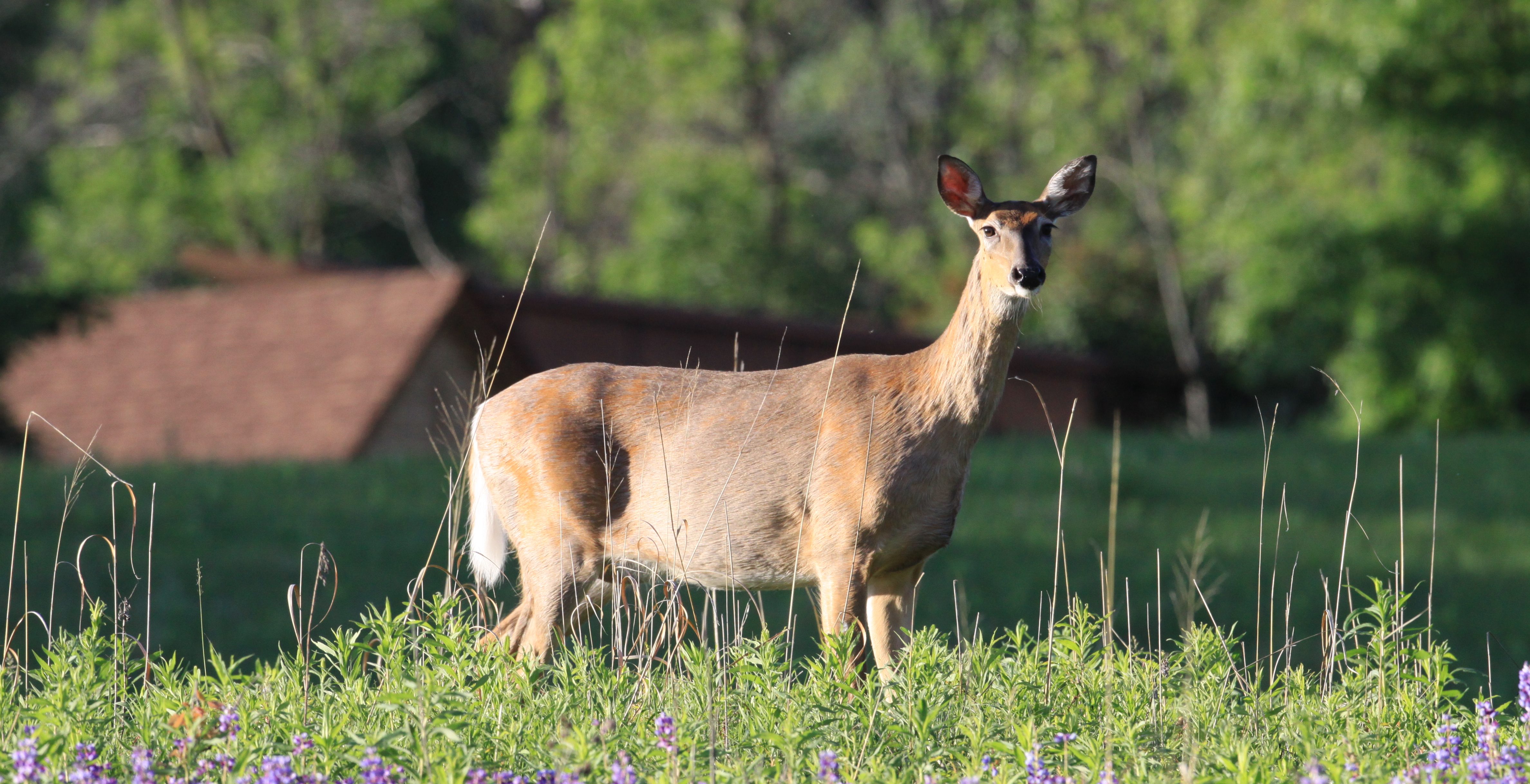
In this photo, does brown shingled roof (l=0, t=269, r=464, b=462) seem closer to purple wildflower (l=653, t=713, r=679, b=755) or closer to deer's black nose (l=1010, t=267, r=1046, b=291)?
deer's black nose (l=1010, t=267, r=1046, b=291)

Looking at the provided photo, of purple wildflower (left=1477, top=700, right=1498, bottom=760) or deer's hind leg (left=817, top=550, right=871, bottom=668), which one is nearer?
purple wildflower (left=1477, top=700, right=1498, bottom=760)

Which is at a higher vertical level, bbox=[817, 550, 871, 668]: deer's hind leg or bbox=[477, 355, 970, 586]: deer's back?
bbox=[477, 355, 970, 586]: deer's back

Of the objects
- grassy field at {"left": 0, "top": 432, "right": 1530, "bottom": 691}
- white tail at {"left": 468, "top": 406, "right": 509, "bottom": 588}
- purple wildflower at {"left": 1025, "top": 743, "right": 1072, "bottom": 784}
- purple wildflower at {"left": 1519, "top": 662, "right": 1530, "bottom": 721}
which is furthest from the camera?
grassy field at {"left": 0, "top": 432, "right": 1530, "bottom": 691}

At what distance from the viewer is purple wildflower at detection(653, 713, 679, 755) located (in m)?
3.77

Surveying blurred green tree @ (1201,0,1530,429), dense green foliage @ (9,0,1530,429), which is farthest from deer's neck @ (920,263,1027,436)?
dense green foliage @ (9,0,1530,429)

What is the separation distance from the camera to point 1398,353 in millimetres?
28594

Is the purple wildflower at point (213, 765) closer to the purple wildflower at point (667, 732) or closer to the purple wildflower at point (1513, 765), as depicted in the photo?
the purple wildflower at point (667, 732)

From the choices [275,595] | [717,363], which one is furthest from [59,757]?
[717,363]

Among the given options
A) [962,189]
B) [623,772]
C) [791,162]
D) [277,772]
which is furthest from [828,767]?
[791,162]

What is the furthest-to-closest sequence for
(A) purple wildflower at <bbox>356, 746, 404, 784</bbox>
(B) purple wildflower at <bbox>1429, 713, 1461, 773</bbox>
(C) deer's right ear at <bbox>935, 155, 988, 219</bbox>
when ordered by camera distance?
(C) deer's right ear at <bbox>935, 155, 988, 219</bbox>, (B) purple wildflower at <bbox>1429, 713, 1461, 773</bbox>, (A) purple wildflower at <bbox>356, 746, 404, 784</bbox>

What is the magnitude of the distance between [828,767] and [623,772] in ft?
1.44

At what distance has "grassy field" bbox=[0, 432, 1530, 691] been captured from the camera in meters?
13.1

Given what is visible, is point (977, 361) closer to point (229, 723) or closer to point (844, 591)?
point (844, 591)

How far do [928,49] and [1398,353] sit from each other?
44.0ft
